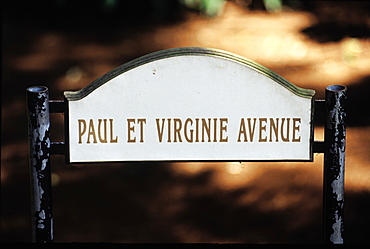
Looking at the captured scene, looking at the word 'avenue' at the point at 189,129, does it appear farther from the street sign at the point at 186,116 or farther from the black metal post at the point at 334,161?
the black metal post at the point at 334,161

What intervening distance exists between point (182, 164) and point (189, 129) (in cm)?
183

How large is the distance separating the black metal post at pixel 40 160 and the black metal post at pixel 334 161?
3.40ft

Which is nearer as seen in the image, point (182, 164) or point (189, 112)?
point (189, 112)

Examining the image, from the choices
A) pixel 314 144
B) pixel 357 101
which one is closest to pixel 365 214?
pixel 357 101

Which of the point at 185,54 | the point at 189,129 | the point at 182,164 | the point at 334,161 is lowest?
the point at 182,164

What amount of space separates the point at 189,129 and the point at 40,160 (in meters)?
0.56

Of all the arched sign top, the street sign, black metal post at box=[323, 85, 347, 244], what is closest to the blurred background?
black metal post at box=[323, 85, 347, 244]

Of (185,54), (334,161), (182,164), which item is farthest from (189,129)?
(182,164)

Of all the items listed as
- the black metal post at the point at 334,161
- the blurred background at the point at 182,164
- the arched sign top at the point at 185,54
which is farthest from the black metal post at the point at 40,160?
the blurred background at the point at 182,164

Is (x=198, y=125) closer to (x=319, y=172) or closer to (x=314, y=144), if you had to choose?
(x=314, y=144)

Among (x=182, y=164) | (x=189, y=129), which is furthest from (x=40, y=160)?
(x=182, y=164)

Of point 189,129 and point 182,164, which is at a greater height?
point 189,129

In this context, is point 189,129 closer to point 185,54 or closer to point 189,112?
point 189,112

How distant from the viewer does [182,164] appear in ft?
13.2
